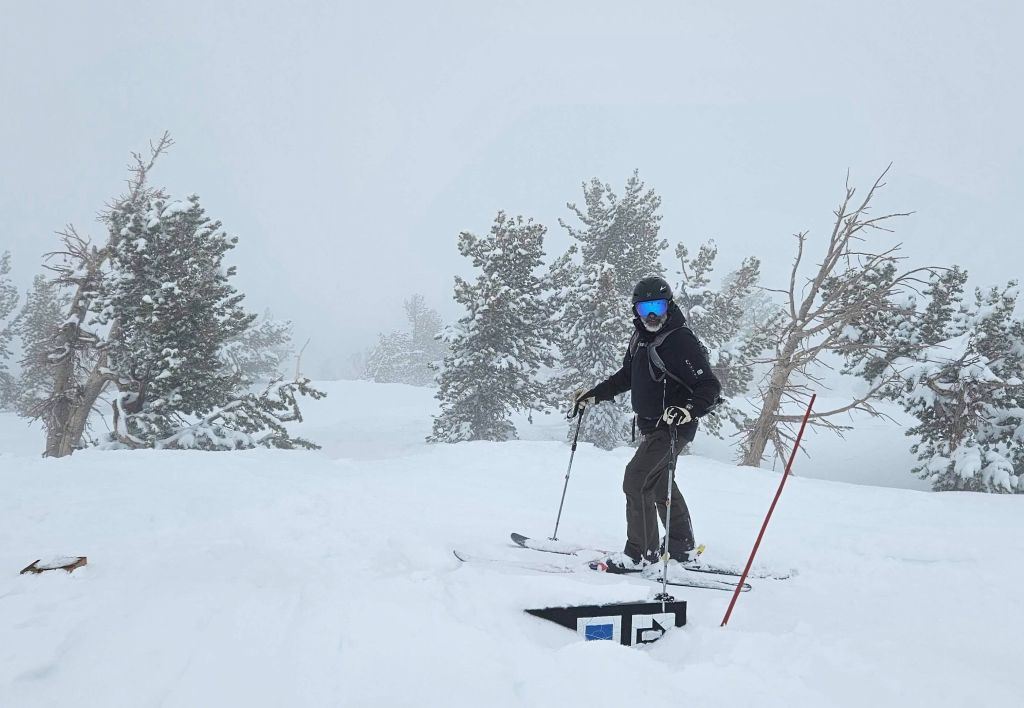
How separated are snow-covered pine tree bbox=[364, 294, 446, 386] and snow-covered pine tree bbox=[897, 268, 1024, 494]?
50066 millimetres

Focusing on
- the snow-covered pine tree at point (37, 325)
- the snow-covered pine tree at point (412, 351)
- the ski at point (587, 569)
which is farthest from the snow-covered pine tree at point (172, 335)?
the snow-covered pine tree at point (412, 351)

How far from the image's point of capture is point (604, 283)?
19.7 metres

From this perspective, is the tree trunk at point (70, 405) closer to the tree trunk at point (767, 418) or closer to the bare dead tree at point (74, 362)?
the bare dead tree at point (74, 362)

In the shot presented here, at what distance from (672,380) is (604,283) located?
627 inches

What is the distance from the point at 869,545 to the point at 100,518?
7.64 meters

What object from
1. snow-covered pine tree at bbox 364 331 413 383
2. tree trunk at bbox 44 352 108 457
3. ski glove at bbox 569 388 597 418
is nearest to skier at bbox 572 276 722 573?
ski glove at bbox 569 388 597 418

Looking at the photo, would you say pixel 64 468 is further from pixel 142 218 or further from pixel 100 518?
pixel 142 218

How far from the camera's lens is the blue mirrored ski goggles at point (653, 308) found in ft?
13.8

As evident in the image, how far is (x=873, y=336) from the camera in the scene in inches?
603

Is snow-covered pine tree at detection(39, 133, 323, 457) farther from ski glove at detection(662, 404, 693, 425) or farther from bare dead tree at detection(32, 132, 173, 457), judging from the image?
ski glove at detection(662, 404, 693, 425)

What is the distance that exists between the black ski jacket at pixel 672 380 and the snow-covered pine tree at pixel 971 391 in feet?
46.5

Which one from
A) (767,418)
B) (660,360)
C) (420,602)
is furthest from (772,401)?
(420,602)

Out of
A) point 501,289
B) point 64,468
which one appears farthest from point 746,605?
point 501,289

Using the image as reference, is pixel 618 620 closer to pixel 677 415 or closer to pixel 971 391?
pixel 677 415
